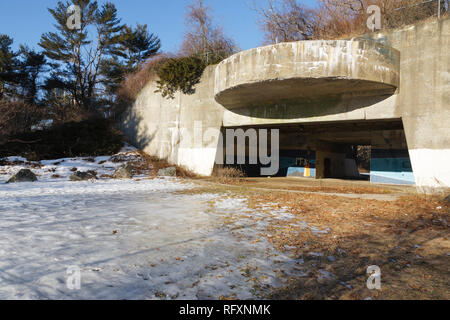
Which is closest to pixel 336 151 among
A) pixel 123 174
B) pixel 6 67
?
pixel 123 174

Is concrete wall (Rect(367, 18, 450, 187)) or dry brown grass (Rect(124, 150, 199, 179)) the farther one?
dry brown grass (Rect(124, 150, 199, 179))

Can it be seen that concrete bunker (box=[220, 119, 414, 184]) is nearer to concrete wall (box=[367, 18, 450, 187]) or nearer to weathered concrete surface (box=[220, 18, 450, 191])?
weathered concrete surface (box=[220, 18, 450, 191])

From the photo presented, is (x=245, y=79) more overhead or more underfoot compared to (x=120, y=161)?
more overhead

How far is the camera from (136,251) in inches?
147

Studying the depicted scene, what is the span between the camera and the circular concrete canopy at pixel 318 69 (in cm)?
905

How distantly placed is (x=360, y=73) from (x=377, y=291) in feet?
26.4

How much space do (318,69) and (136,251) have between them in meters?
8.05

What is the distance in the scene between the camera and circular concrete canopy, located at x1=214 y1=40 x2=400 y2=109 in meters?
9.05

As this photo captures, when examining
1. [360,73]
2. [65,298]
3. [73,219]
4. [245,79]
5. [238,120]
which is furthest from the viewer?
[238,120]

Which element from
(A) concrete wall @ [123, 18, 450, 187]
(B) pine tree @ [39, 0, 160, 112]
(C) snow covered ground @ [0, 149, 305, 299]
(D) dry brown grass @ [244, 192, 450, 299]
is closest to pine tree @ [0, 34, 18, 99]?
(B) pine tree @ [39, 0, 160, 112]

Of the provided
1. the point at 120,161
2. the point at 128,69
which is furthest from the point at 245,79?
the point at 128,69

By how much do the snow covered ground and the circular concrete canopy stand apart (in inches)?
204

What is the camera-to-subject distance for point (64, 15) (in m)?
25.4

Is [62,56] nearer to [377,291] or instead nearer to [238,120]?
[238,120]
